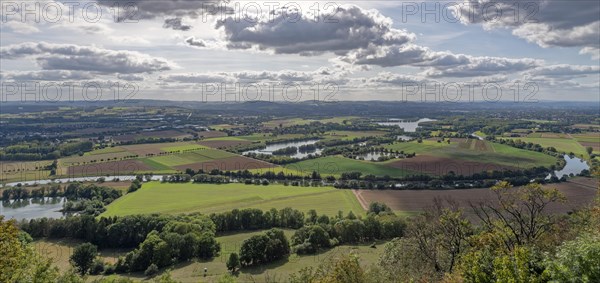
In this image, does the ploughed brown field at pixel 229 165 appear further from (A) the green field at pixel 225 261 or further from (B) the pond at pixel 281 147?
(A) the green field at pixel 225 261

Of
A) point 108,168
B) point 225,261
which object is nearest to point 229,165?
point 108,168

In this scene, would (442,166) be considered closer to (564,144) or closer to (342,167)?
(342,167)

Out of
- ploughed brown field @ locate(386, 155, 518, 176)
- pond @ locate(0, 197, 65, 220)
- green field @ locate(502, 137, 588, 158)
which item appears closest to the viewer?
pond @ locate(0, 197, 65, 220)

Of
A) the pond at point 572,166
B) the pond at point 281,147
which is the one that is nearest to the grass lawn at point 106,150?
the pond at point 281,147

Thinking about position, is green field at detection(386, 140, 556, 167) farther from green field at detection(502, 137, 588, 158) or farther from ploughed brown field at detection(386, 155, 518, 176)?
green field at detection(502, 137, 588, 158)

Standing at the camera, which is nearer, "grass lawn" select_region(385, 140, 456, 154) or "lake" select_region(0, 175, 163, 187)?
"lake" select_region(0, 175, 163, 187)

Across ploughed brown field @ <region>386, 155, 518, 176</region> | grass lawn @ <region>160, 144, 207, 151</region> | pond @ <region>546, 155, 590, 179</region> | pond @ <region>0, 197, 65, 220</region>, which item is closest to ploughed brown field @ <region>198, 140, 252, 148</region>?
grass lawn @ <region>160, 144, 207, 151</region>
